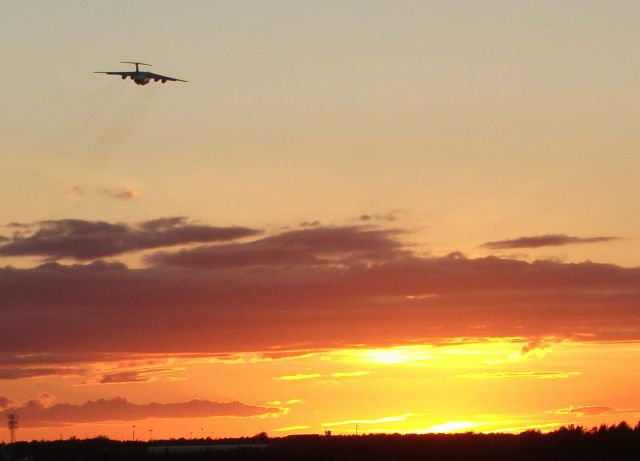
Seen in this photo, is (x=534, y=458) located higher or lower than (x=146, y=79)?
lower

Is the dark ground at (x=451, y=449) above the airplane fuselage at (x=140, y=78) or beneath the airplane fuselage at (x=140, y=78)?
beneath

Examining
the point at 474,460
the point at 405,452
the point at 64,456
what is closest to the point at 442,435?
the point at 405,452

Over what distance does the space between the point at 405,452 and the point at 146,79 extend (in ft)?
181

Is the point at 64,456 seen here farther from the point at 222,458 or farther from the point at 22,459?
the point at 222,458

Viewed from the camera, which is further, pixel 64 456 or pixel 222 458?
pixel 64 456

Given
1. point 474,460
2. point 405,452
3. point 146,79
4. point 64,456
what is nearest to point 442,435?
point 405,452

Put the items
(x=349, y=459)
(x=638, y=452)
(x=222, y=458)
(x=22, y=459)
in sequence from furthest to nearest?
(x=22, y=459), (x=222, y=458), (x=349, y=459), (x=638, y=452)

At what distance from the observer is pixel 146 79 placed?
165 m

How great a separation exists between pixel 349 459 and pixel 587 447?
91.9ft

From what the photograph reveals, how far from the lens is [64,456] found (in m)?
199

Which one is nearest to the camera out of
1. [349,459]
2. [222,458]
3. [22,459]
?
[349,459]

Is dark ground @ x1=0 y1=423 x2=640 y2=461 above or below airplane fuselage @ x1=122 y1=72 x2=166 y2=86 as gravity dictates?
below

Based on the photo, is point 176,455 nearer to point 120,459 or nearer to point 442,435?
point 120,459

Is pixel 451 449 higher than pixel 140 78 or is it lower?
lower
